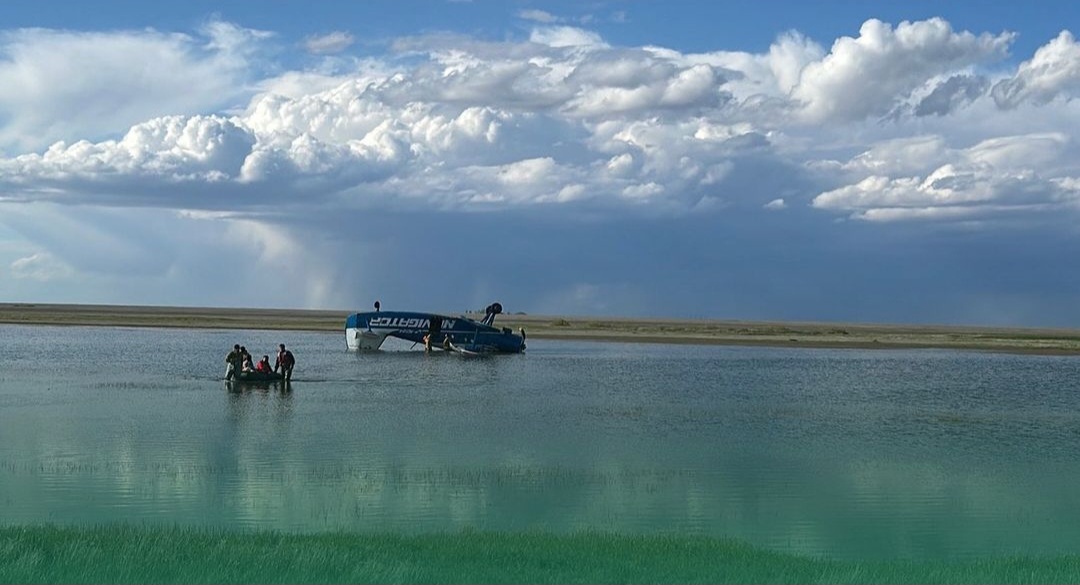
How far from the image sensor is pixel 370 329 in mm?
69938

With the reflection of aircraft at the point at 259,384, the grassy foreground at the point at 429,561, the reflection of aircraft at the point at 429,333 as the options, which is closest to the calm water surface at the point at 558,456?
the reflection of aircraft at the point at 259,384

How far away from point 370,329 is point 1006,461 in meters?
48.1

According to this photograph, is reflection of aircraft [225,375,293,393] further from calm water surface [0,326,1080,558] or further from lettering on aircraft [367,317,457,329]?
lettering on aircraft [367,317,457,329]

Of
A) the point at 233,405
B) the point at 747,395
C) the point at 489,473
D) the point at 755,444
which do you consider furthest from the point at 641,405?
the point at 489,473

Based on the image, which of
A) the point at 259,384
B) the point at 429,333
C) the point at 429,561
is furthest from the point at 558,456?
the point at 429,333

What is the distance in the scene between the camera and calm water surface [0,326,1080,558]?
18.4 meters

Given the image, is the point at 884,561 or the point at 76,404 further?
the point at 76,404

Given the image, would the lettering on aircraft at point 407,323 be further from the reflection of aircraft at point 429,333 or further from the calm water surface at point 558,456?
the calm water surface at point 558,456

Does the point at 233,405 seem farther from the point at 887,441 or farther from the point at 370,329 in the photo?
the point at 370,329

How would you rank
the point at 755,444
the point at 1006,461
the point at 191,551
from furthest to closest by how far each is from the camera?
the point at 755,444
the point at 1006,461
the point at 191,551

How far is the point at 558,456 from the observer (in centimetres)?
2520

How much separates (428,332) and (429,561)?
57.7 m

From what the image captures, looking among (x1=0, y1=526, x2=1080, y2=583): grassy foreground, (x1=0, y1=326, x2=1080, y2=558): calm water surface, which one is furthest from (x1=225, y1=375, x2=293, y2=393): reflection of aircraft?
(x1=0, y1=526, x2=1080, y2=583): grassy foreground

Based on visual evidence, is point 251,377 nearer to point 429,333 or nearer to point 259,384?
point 259,384
